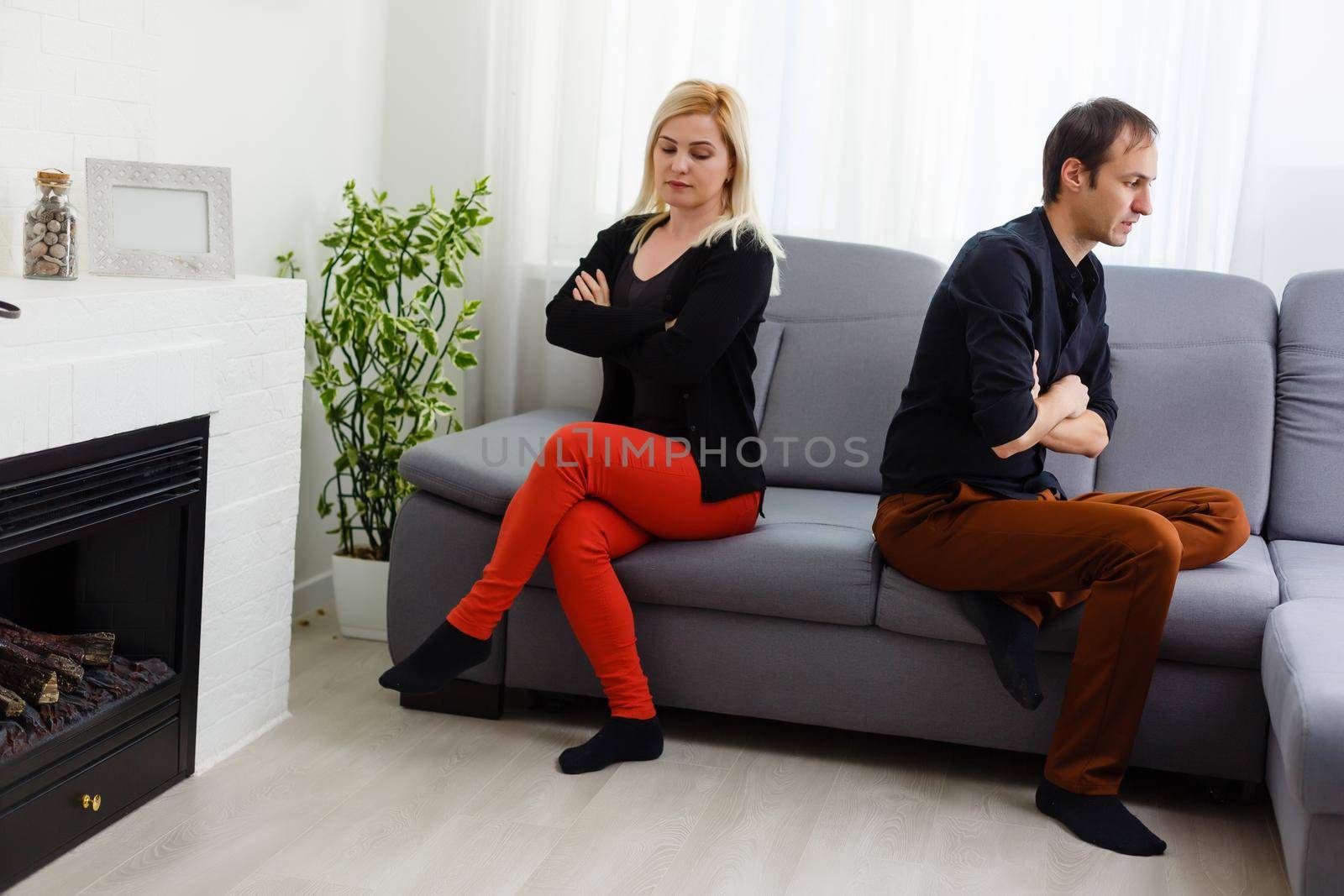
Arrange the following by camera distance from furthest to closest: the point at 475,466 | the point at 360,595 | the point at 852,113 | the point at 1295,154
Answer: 1. the point at 852,113
2. the point at 360,595
3. the point at 1295,154
4. the point at 475,466

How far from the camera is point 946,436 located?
7.64ft

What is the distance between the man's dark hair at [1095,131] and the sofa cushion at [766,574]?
79cm

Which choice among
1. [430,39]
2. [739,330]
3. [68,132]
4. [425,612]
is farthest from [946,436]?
[430,39]

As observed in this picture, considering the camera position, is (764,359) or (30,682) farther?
(764,359)

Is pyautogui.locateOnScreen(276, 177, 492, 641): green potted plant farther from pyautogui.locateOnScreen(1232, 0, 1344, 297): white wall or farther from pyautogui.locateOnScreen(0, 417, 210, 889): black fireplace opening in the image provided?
pyautogui.locateOnScreen(1232, 0, 1344, 297): white wall

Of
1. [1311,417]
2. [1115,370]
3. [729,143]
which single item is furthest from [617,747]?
[1311,417]

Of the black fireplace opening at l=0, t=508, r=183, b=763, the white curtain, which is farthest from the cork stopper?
the white curtain

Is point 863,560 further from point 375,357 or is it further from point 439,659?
point 375,357

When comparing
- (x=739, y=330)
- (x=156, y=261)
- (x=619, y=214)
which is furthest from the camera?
(x=619, y=214)

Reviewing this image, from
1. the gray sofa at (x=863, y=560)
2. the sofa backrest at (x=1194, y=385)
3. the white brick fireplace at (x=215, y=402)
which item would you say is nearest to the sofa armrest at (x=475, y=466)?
the gray sofa at (x=863, y=560)

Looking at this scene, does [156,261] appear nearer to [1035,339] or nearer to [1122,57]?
[1035,339]

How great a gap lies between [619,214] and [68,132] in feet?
4.79

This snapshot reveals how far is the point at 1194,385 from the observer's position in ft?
9.20

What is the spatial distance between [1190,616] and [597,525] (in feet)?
→ 3.47
